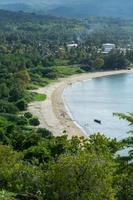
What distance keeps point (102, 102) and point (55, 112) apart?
1220cm

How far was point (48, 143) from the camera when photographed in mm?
34188

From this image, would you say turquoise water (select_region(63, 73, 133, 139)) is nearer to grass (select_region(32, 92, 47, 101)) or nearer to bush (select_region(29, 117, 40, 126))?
grass (select_region(32, 92, 47, 101))

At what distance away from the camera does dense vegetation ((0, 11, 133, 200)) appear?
1560cm

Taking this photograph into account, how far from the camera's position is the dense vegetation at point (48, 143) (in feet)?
51.2

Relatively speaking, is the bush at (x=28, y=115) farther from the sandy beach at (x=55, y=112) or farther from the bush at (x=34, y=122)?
the bush at (x=34, y=122)

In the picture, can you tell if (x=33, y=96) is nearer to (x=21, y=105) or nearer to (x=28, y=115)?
(x=21, y=105)

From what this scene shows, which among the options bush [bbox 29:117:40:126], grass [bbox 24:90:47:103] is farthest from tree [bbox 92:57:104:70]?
bush [bbox 29:117:40:126]

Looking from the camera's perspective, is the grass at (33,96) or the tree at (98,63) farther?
the tree at (98,63)

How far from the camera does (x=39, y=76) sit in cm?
9294

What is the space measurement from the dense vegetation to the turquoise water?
16.8 feet

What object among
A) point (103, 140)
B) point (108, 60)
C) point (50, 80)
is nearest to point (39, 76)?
point (50, 80)

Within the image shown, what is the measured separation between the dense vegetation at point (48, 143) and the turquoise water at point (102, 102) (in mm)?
5107

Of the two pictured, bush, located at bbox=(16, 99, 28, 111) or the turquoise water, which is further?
bush, located at bbox=(16, 99, 28, 111)

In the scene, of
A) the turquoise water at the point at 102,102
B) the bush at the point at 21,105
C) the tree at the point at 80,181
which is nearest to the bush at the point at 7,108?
the bush at the point at 21,105
